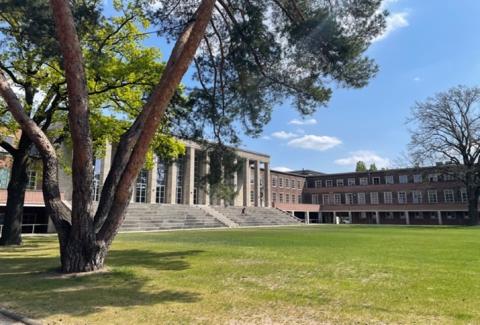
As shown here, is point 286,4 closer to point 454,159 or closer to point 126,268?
point 126,268

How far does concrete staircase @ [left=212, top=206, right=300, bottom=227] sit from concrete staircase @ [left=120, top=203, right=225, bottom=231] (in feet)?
11.7

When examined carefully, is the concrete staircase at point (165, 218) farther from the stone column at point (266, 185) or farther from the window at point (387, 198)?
the window at point (387, 198)

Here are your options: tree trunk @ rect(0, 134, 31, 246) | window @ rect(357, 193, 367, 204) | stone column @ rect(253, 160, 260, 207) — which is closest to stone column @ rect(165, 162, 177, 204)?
stone column @ rect(253, 160, 260, 207)

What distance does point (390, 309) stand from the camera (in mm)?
5109

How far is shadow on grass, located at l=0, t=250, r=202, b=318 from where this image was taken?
5.37 metres

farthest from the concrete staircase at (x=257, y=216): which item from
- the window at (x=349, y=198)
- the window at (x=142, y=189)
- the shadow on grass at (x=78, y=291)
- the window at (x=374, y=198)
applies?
the shadow on grass at (x=78, y=291)

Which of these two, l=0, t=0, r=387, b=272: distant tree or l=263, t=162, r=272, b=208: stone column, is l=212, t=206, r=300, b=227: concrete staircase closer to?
l=263, t=162, r=272, b=208: stone column

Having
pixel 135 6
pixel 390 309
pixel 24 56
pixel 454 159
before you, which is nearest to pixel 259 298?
pixel 390 309

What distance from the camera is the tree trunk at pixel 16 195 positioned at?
15820 mm

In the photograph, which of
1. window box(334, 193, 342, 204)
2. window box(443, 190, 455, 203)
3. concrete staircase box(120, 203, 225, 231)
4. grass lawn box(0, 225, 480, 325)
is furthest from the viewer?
window box(334, 193, 342, 204)

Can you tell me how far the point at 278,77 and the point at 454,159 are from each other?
37808mm

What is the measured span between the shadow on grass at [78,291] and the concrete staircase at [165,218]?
66.6 feet

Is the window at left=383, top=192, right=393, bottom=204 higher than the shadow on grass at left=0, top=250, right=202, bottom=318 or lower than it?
higher

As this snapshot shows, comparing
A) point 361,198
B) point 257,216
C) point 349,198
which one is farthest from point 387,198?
point 257,216
